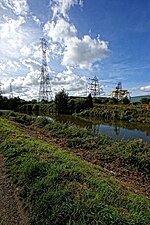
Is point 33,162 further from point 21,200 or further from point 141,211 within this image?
point 141,211

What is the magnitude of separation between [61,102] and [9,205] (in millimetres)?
50360

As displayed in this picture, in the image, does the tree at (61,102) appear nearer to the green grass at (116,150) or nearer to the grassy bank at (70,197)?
the green grass at (116,150)

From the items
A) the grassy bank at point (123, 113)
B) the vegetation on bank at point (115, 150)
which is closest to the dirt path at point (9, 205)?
the vegetation on bank at point (115, 150)

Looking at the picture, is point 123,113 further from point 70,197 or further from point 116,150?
point 70,197

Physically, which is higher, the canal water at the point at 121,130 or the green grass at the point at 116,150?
the green grass at the point at 116,150

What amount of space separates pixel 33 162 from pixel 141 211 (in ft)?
10.8

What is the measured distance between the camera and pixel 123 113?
41438 mm

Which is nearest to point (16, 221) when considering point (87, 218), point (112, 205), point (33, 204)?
point (33, 204)

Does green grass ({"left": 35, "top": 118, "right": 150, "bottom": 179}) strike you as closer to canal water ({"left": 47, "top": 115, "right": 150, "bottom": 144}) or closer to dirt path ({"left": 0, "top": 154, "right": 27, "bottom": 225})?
dirt path ({"left": 0, "top": 154, "right": 27, "bottom": 225})

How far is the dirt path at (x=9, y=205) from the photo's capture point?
4516 millimetres

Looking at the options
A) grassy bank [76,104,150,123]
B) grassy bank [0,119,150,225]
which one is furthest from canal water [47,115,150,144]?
grassy bank [0,119,150,225]

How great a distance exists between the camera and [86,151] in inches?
423

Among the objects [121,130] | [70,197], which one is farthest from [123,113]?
[70,197]

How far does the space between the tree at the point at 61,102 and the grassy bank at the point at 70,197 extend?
47580 mm
